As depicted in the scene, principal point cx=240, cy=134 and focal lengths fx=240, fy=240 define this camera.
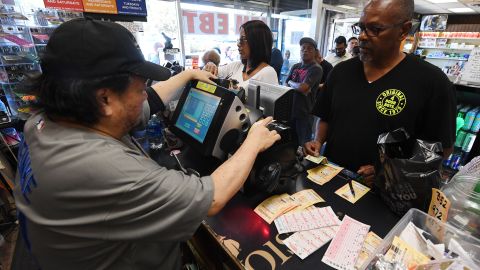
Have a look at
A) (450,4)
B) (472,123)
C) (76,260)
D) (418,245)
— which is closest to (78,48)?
(76,260)

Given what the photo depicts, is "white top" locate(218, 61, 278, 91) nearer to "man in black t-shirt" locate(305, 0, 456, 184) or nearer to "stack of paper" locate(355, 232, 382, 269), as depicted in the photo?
"man in black t-shirt" locate(305, 0, 456, 184)

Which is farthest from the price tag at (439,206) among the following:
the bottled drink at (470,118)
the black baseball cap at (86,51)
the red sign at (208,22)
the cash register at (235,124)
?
the red sign at (208,22)

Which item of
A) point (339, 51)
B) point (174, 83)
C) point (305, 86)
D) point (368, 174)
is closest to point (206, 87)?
point (174, 83)

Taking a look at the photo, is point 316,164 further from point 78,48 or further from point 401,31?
point 78,48

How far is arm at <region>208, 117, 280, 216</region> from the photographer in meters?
0.76

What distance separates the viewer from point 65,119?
2.33ft

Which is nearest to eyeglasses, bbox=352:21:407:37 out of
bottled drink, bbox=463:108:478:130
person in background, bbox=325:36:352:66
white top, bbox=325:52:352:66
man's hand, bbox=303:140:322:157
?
man's hand, bbox=303:140:322:157

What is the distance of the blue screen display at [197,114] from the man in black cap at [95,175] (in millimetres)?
437

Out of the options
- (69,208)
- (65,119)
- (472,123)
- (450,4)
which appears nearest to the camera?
(69,208)

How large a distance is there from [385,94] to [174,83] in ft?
3.97

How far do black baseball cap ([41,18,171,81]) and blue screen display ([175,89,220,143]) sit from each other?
524mm

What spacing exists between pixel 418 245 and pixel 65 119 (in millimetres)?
1156

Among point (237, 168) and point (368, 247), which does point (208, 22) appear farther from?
point (368, 247)

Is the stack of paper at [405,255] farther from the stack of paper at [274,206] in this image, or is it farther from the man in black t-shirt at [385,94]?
the man in black t-shirt at [385,94]
